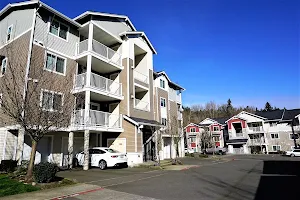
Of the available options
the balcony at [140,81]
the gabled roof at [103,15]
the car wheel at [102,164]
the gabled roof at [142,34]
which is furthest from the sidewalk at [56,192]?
the gabled roof at [142,34]

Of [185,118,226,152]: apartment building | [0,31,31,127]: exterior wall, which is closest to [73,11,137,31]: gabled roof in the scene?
[0,31,31,127]: exterior wall

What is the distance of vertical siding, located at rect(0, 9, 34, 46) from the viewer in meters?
17.8

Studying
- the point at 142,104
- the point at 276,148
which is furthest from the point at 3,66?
the point at 276,148

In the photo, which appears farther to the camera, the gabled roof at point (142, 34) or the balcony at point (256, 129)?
the balcony at point (256, 129)

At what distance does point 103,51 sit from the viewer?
22250 millimetres

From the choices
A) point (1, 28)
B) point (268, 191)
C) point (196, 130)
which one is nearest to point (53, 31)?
point (1, 28)

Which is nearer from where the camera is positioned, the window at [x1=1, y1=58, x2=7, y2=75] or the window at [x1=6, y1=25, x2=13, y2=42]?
the window at [x1=1, y1=58, x2=7, y2=75]

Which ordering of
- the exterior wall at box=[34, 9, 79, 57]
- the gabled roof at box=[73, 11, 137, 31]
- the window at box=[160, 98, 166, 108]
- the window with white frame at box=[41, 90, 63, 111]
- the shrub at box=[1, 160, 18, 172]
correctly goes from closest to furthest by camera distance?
the window with white frame at box=[41, 90, 63, 111], the shrub at box=[1, 160, 18, 172], the exterior wall at box=[34, 9, 79, 57], the gabled roof at box=[73, 11, 137, 31], the window at box=[160, 98, 166, 108]

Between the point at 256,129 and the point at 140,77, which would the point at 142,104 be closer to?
the point at 140,77

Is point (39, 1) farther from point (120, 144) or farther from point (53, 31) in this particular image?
point (120, 144)

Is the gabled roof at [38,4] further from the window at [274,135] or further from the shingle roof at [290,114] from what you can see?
the shingle roof at [290,114]

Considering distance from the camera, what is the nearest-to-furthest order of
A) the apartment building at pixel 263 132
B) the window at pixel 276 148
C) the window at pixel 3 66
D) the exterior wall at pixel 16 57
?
the exterior wall at pixel 16 57, the window at pixel 3 66, the apartment building at pixel 263 132, the window at pixel 276 148

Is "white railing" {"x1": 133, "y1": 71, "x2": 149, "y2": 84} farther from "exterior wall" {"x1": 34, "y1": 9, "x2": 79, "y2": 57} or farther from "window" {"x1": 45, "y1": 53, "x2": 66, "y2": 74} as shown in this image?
"window" {"x1": 45, "y1": 53, "x2": 66, "y2": 74}

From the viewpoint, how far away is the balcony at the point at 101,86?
1912cm
